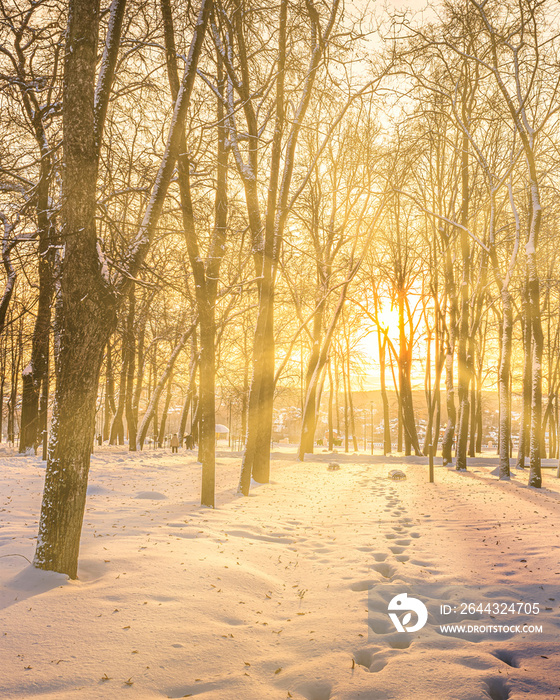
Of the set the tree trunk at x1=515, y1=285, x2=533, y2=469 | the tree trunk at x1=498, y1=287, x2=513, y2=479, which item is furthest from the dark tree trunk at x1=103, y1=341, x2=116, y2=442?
the tree trunk at x1=515, y1=285, x2=533, y2=469

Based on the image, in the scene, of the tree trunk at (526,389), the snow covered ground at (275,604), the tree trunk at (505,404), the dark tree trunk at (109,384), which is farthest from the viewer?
the dark tree trunk at (109,384)

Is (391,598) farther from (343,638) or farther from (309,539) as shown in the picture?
(309,539)

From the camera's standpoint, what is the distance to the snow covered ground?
2805 millimetres

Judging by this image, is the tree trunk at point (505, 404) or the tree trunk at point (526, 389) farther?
the tree trunk at point (505, 404)

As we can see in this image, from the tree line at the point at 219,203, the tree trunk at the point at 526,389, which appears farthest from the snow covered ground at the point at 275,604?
the tree trunk at the point at 526,389

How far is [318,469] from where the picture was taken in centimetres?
1639

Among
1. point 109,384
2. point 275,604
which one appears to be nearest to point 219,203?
point 275,604

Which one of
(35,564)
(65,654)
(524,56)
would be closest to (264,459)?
(35,564)

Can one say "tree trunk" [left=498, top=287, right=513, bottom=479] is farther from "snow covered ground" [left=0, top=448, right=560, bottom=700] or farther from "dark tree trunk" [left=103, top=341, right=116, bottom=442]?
"dark tree trunk" [left=103, top=341, right=116, bottom=442]

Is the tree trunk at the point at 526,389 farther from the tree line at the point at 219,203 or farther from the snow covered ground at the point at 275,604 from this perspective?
the snow covered ground at the point at 275,604

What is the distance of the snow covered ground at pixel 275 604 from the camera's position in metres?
2.80

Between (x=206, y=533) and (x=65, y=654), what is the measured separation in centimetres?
329

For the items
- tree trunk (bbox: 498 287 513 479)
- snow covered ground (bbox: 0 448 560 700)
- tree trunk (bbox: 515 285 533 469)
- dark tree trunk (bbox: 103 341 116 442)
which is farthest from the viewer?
dark tree trunk (bbox: 103 341 116 442)

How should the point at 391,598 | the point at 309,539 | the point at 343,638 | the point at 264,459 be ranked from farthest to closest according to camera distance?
the point at 264,459 → the point at 309,539 → the point at 391,598 → the point at 343,638
